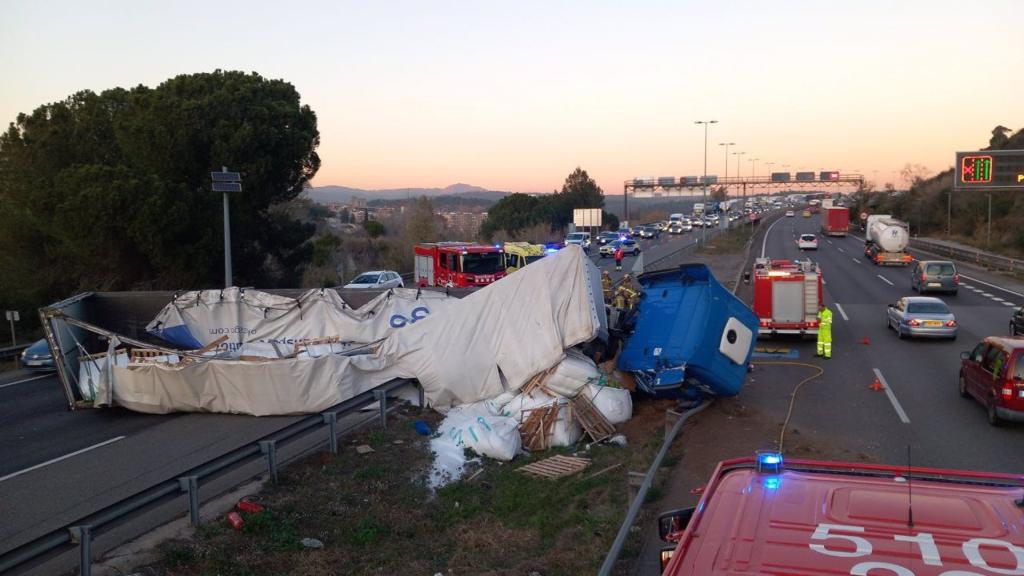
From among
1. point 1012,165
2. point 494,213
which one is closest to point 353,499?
point 1012,165

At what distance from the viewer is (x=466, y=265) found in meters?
35.4

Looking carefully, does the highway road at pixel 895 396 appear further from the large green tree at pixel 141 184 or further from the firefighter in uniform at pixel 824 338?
the large green tree at pixel 141 184

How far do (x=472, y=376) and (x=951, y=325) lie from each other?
15.9 m

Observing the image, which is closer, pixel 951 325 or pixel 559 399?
pixel 559 399

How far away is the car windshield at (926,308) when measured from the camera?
23.5 metres

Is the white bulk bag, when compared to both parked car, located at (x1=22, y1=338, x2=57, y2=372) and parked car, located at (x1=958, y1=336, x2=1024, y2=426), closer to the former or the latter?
parked car, located at (x1=958, y1=336, x2=1024, y2=426)

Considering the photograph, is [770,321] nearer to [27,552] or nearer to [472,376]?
[472,376]

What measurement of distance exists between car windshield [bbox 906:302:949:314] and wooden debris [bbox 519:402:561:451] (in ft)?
50.4

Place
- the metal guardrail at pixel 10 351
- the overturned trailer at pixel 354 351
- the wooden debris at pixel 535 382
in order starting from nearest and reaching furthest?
the wooden debris at pixel 535 382 → the overturned trailer at pixel 354 351 → the metal guardrail at pixel 10 351

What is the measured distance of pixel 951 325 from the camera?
23.0 metres

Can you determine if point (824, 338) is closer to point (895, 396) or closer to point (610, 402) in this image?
point (895, 396)

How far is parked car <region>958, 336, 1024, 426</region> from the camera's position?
43.1ft

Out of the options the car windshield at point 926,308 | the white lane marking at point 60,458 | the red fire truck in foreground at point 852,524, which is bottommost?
the white lane marking at point 60,458

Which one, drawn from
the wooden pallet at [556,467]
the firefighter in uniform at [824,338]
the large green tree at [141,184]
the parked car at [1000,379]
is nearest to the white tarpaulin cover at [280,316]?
the wooden pallet at [556,467]
